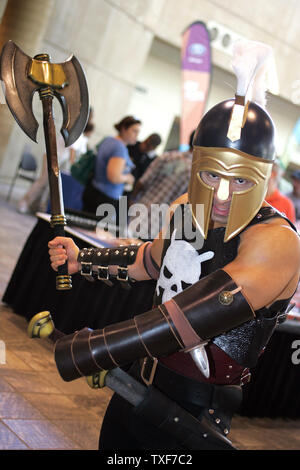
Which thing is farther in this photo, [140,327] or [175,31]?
[175,31]

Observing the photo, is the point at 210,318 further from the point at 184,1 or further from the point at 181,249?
the point at 184,1

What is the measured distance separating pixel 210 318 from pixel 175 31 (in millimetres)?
11637

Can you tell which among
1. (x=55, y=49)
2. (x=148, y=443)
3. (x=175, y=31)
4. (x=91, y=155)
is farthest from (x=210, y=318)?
(x=175, y=31)

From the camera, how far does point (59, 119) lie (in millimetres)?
10664

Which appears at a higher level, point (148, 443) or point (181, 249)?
point (181, 249)

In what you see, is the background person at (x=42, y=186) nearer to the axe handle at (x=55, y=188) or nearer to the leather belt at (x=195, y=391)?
the axe handle at (x=55, y=188)

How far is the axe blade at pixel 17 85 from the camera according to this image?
1974 millimetres

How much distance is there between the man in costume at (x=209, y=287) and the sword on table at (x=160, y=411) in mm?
20

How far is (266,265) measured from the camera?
1.67 m

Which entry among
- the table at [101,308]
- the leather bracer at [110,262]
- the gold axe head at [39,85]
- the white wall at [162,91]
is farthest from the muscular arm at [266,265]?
the white wall at [162,91]

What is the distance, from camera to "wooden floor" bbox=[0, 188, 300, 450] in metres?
3.06

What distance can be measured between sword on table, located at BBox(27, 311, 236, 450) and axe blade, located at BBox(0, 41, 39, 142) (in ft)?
2.07

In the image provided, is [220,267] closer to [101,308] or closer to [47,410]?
[47,410]

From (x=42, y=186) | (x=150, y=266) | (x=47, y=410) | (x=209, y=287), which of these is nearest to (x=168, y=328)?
(x=209, y=287)
